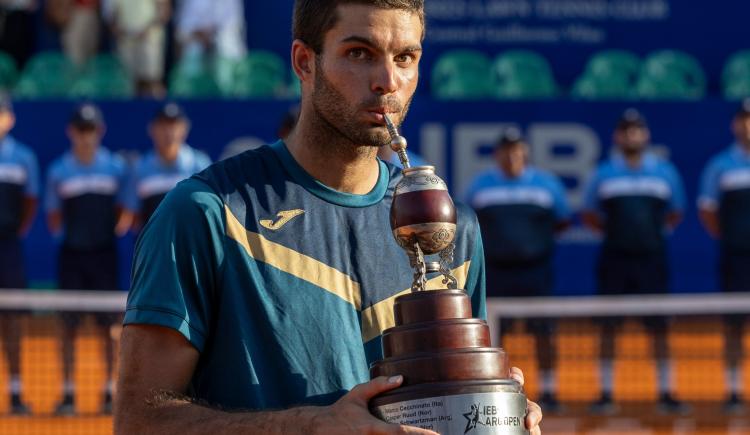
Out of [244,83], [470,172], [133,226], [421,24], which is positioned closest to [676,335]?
[470,172]

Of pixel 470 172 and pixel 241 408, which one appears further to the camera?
pixel 470 172

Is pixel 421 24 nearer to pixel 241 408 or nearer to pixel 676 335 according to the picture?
pixel 241 408

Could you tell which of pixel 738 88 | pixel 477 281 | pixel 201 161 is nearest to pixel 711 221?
pixel 738 88

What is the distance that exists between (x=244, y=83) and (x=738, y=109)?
16.5 ft

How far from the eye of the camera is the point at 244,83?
14.8 metres

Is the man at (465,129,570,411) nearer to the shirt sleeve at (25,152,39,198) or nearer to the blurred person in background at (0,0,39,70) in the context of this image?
the shirt sleeve at (25,152,39,198)

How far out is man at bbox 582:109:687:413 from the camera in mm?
12516

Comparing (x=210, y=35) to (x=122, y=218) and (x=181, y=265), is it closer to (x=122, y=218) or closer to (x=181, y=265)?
(x=122, y=218)

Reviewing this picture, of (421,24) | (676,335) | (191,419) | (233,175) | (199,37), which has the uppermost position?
(199,37)

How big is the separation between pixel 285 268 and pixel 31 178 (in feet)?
32.6

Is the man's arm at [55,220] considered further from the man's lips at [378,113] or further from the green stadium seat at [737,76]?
the man's lips at [378,113]

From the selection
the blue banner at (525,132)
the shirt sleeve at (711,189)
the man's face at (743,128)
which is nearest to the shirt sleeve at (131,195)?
the blue banner at (525,132)

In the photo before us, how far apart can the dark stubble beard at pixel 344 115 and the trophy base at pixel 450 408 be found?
697 mm

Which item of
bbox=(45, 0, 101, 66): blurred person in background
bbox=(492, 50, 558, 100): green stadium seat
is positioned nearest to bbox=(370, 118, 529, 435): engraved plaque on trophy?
bbox=(492, 50, 558, 100): green stadium seat
